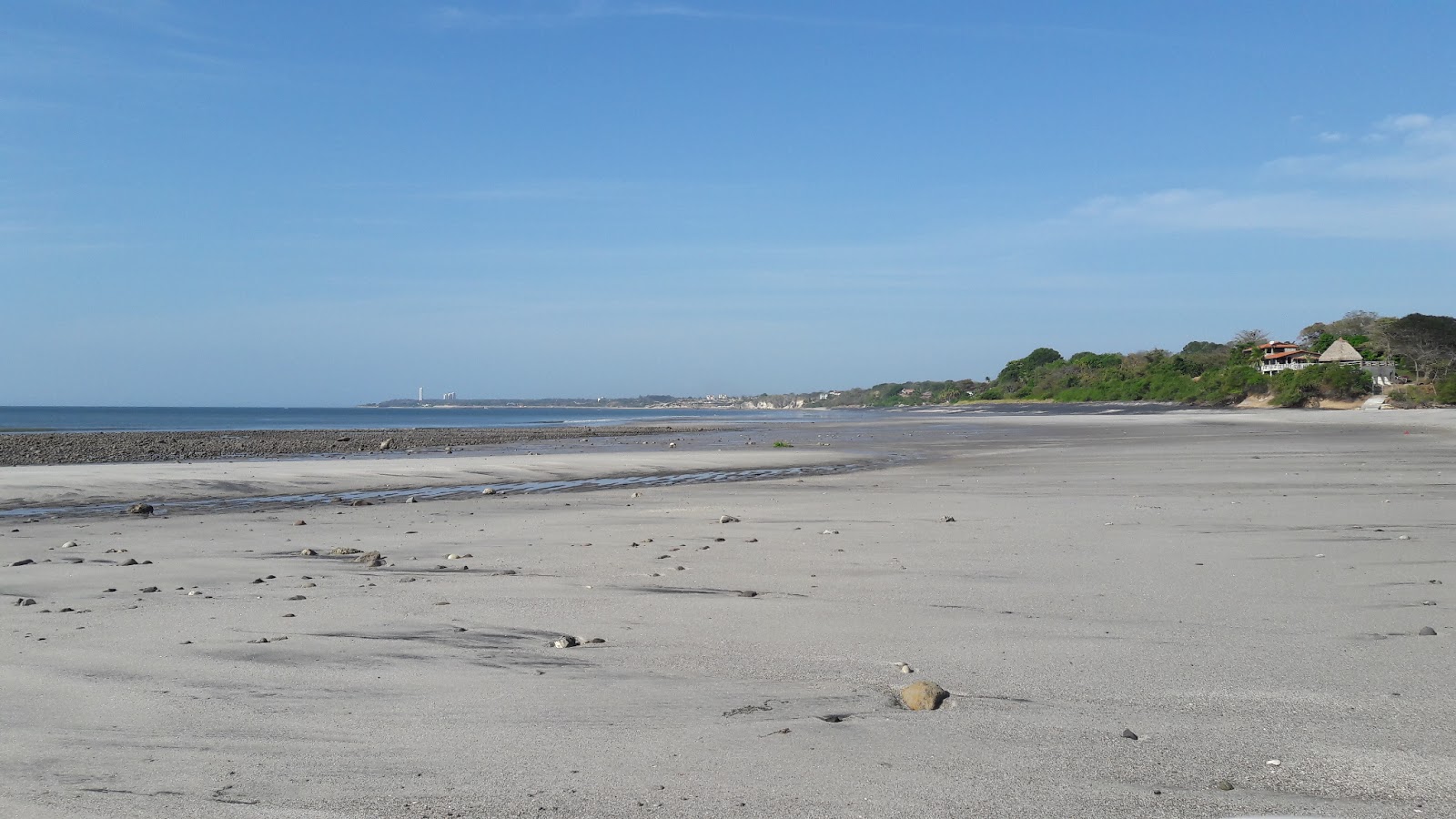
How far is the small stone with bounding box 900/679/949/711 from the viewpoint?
375 cm

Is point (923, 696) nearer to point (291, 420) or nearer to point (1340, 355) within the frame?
point (291, 420)

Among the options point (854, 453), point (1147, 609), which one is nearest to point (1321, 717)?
point (1147, 609)

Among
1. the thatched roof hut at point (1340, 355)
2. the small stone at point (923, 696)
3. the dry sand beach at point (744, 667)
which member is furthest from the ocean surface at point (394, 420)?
the small stone at point (923, 696)

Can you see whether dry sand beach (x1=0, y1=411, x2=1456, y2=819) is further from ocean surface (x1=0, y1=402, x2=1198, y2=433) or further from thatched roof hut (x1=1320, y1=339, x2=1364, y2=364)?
thatched roof hut (x1=1320, y1=339, x2=1364, y2=364)

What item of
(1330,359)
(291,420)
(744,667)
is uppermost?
(1330,359)

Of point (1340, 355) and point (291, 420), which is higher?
point (1340, 355)

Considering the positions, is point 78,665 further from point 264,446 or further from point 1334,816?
point 264,446

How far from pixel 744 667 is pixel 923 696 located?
955 mm

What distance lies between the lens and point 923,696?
149 inches

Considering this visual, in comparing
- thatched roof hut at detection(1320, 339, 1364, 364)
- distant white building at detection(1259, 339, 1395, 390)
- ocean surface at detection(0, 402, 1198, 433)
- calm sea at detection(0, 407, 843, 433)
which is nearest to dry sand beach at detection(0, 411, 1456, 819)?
ocean surface at detection(0, 402, 1198, 433)

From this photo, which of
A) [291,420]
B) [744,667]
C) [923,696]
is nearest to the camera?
[923,696]

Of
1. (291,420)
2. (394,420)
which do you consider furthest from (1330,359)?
(291,420)

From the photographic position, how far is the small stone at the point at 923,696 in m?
3.75

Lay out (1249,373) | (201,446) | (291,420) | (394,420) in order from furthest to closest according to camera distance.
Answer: (394,420)
(291,420)
(1249,373)
(201,446)
